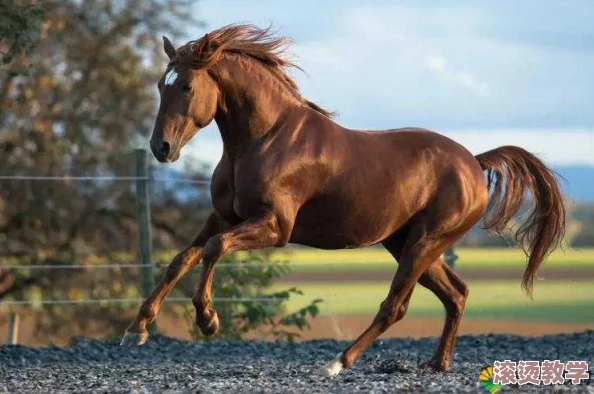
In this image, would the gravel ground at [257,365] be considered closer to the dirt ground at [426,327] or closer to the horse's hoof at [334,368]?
the horse's hoof at [334,368]

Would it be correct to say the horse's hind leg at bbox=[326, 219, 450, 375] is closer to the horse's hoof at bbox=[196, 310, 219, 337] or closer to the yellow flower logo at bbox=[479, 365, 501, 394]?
the yellow flower logo at bbox=[479, 365, 501, 394]

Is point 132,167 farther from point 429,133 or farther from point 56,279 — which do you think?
point 429,133

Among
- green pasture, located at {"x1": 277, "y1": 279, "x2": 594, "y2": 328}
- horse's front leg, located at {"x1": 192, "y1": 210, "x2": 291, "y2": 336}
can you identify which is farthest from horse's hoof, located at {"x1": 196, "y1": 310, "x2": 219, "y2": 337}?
green pasture, located at {"x1": 277, "y1": 279, "x2": 594, "y2": 328}

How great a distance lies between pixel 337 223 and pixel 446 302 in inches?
38.9

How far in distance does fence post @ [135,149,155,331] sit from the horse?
Result: 3.76 meters

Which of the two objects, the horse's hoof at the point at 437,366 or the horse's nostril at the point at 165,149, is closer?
the horse's nostril at the point at 165,149

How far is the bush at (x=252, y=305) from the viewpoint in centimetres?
1259

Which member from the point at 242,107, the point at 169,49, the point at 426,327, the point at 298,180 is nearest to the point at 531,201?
the point at 298,180

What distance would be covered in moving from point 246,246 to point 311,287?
15900 millimetres

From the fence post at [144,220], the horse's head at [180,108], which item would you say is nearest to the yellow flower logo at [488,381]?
the horse's head at [180,108]

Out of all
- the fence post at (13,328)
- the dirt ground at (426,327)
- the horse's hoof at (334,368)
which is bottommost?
the dirt ground at (426,327)

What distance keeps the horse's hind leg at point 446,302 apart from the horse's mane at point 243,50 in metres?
1.17

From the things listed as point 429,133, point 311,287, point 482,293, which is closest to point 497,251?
point 311,287

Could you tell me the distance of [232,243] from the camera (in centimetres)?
746
